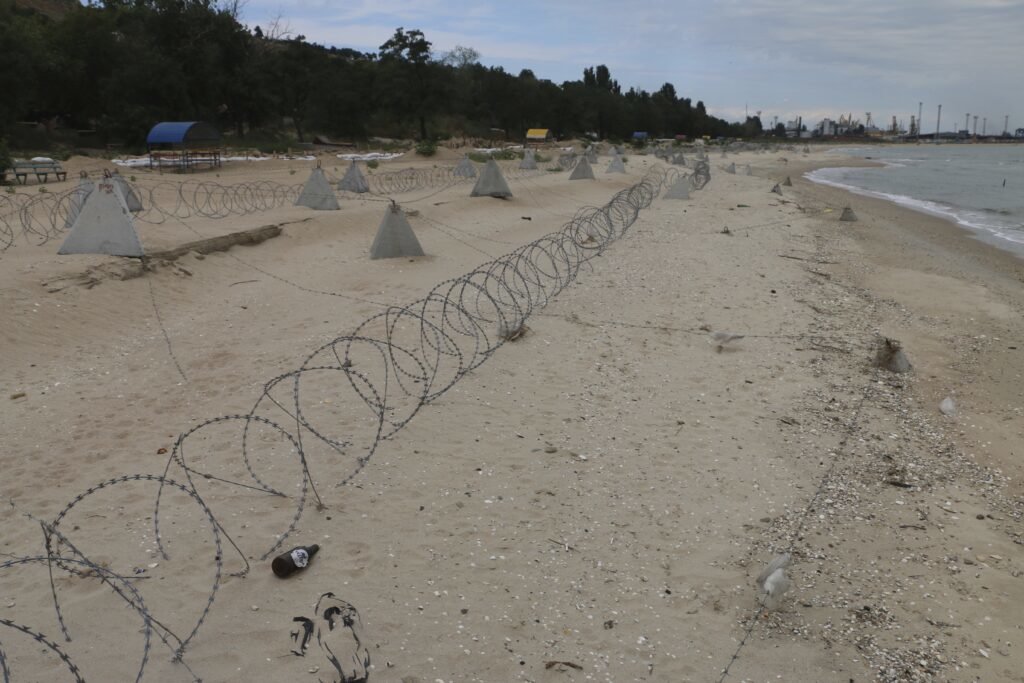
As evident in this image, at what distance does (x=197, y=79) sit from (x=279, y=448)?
156 feet

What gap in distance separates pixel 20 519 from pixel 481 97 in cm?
7963

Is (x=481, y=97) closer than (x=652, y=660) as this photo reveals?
No

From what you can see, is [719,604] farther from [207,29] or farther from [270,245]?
[207,29]

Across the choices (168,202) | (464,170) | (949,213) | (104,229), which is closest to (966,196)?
(949,213)

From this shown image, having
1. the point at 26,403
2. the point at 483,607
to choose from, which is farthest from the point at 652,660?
the point at 26,403

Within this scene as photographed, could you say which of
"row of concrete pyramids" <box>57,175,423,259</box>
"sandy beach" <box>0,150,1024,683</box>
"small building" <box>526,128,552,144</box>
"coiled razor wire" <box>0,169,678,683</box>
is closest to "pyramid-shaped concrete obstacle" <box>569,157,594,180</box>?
"sandy beach" <box>0,150,1024,683</box>

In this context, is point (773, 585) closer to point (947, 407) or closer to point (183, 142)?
point (947, 407)

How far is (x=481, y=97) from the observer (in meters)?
80.0

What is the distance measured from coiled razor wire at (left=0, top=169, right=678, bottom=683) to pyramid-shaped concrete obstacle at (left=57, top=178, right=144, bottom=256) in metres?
5.34

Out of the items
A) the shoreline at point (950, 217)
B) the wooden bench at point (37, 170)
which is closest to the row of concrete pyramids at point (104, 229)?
the wooden bench at point (37, 170)

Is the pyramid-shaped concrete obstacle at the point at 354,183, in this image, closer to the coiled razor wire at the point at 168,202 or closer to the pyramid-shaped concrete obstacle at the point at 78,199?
the coiled razor wire at the point at 168,202

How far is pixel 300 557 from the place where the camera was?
192 inches

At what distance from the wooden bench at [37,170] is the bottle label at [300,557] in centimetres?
2399

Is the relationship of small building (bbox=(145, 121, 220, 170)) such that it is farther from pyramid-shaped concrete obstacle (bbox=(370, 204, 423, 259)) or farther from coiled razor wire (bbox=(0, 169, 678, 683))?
coiled razor wire (bbox=(0, 169, 678, 683))
